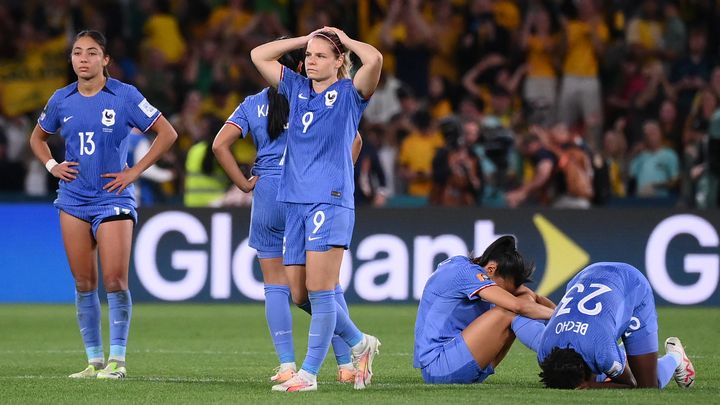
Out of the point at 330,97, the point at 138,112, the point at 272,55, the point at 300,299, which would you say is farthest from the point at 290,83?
the point at 138,112

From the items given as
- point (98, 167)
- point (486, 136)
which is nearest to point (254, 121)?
point (98, 167)

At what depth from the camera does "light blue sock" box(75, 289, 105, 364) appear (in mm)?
9164

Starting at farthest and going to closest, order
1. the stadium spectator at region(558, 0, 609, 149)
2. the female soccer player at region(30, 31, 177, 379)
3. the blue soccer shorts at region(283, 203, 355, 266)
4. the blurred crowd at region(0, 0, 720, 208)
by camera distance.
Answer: the stadium spectator at region(558, 0, 609, 149)
the blurred crowd at region(0, 0, 720, 208)
the female soccer player at region(30, 31, 177, 379)
the blue soccer shorts at region(283, 203, 355, 266)

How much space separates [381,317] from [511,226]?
2003mm

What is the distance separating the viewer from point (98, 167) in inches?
356

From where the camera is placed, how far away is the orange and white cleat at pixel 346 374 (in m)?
8.88

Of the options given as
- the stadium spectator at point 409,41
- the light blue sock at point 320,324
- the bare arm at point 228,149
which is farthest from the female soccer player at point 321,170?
the stadium spectator at point 409,41

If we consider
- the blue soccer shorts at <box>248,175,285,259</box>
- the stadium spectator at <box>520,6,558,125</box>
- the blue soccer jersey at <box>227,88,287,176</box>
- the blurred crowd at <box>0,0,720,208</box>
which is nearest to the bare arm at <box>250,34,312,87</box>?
the blue soccer jersey at <box>227,88,287,176</box>

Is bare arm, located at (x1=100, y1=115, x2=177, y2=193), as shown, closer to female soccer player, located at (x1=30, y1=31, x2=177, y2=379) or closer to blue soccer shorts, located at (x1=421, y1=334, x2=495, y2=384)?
female soccer player, located at (x1=30, y1=31, x2=177, y2=379)

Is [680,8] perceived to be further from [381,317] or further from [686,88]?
[381,317]

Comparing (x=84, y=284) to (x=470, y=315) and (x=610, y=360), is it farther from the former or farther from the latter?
(x=610, y=360)

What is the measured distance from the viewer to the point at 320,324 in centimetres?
794

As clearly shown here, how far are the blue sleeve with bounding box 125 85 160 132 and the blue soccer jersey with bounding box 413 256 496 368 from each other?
6.98 feet

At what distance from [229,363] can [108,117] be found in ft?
7.34
